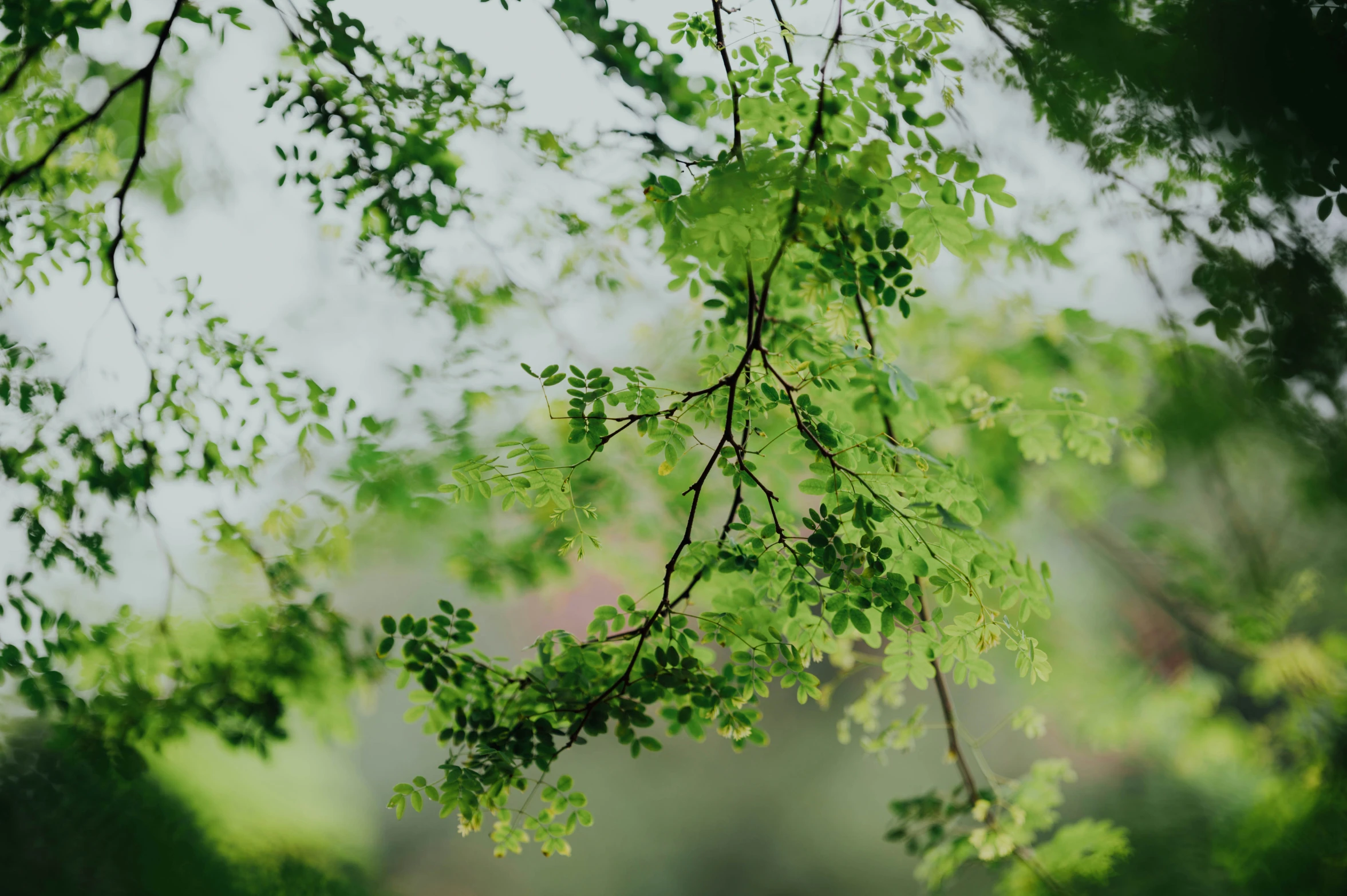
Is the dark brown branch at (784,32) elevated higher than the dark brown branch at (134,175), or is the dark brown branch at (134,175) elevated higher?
the dark brown branch at (134,175)

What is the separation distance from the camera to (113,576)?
4.80 feet

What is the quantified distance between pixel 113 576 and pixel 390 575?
4.03 meters

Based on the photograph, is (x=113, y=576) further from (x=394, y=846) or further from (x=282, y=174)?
(x=394, y=846)

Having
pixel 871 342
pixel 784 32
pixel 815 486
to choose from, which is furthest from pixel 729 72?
pixel 815 486

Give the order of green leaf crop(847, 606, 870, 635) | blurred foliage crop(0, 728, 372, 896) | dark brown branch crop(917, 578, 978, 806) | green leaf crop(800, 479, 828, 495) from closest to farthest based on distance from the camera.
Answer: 1. green leaf crop(847, 606, 870, 635)
2. green leaf crop(800, 479, 828, 495)
3. dark brown branch crop(917, 578, 978, 806)
4. blurred foliage crop(0, 728, 372, 896)

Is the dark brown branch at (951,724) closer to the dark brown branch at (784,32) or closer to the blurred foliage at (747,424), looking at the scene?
the blurred foliage at (747,424)

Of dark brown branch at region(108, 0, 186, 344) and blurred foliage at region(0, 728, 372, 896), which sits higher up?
dark brown branch at region(108, 0, 186, 344)

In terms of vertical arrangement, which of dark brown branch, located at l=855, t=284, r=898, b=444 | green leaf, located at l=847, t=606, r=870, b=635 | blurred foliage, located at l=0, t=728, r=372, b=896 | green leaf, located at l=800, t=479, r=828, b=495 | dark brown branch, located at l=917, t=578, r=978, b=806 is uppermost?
blurred foliage, located at l=0, t=728, r=372, b=896

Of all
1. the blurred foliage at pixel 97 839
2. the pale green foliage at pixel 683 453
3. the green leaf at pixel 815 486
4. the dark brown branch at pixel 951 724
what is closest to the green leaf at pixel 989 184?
the pale green foliage at pixel 683 453

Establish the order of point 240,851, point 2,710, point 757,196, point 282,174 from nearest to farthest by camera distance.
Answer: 1. point 757,196
2. point 282,174
3. point 2,710
4. point 240,851

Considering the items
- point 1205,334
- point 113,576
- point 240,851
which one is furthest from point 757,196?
point 240,851

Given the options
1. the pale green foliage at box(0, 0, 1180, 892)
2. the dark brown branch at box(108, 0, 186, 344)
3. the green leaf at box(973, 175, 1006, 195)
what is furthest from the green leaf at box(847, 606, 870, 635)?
the dark brown branch at box(108, 0, 186, 344)

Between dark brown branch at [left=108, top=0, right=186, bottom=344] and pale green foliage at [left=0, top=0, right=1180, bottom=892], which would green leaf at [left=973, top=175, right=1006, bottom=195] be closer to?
pale green foliage at [left=0, top=0, right=1180, bottom=892]

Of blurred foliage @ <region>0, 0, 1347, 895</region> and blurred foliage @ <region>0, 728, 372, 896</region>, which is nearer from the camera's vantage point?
blurred foliage @ <region>0, 0, 1347, 895</region>
